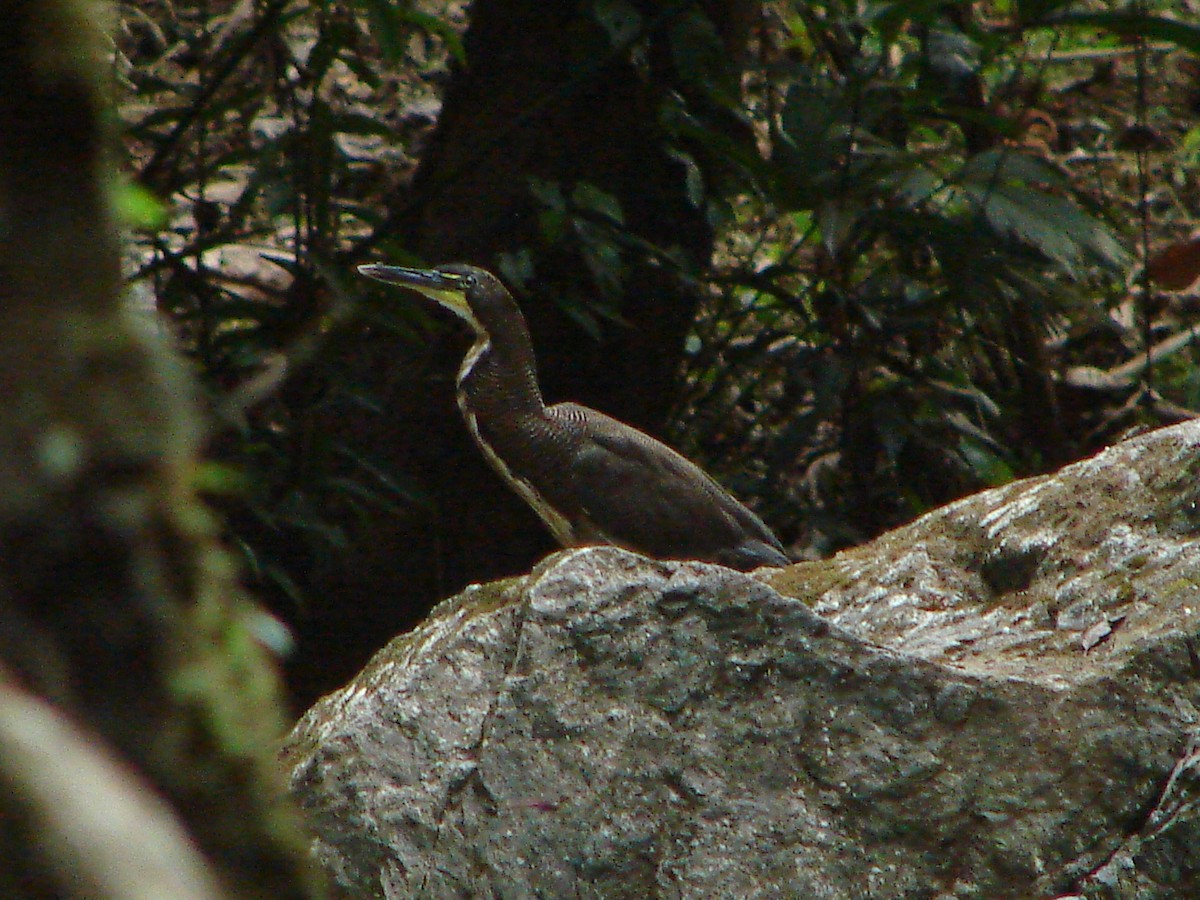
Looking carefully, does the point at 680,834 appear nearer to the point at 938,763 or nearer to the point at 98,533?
the point at 938,763

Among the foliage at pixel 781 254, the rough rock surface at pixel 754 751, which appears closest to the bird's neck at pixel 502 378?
the foliage at pixel 781 254

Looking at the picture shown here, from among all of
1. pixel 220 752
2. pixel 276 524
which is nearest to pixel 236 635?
pixel 220 752

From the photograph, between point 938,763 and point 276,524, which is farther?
point 276,524

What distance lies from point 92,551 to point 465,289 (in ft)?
14.8

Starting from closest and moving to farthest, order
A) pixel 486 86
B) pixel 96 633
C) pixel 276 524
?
A: pixel 96 633
pixel 276 524
pixel 486 86

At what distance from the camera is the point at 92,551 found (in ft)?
2.15

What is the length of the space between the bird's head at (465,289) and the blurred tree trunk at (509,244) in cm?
29

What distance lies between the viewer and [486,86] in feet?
18.8

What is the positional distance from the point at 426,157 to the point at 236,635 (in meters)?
5.24

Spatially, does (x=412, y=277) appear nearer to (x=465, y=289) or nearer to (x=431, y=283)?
(x=431, y=283)

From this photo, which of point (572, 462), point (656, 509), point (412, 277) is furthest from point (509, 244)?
point (656, 509)

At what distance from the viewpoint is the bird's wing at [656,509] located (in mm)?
4938

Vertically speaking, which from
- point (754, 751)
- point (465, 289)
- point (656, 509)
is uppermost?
point (465, 289)

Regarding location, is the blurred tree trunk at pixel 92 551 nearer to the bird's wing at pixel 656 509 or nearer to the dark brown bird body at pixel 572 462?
the dark brown bird body at pixel 572 462
